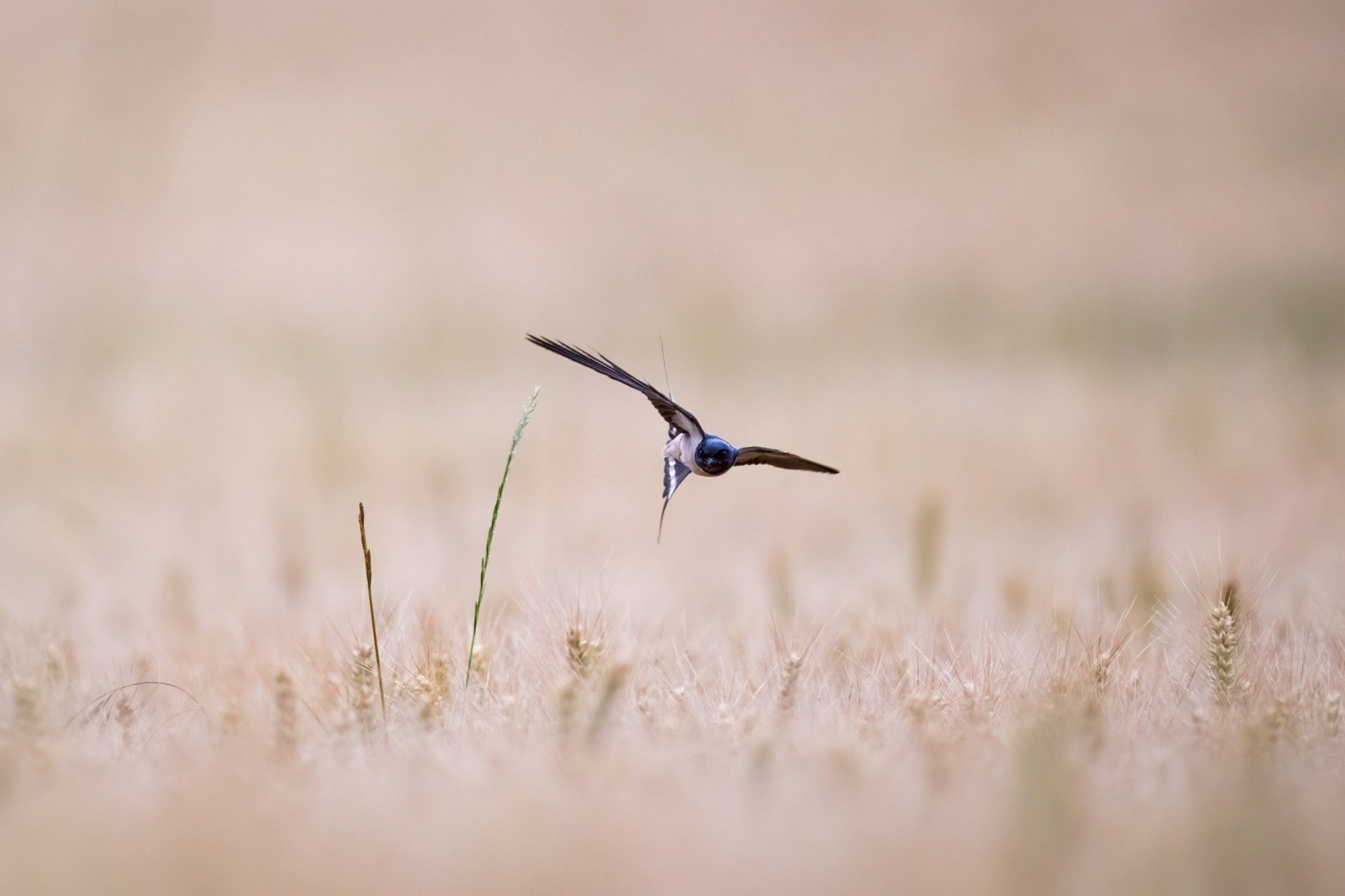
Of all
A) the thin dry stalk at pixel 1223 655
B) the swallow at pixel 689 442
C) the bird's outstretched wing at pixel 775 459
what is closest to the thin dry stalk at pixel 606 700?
the swallow at pixel 689 442

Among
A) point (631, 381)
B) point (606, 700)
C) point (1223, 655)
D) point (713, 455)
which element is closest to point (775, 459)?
point (713, 455)

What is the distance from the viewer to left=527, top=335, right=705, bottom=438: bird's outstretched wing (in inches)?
49.2

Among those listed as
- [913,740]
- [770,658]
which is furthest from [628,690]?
[913,740]

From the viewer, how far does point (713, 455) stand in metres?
1.32

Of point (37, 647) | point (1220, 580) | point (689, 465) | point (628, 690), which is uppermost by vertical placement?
point (689, 465)

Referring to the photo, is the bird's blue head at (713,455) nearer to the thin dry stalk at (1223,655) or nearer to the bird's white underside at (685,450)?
the bird's white underside at (685,450)

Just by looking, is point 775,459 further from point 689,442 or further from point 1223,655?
point 1223,655

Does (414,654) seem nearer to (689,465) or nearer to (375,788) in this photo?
(689,465)

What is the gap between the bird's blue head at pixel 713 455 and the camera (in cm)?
132

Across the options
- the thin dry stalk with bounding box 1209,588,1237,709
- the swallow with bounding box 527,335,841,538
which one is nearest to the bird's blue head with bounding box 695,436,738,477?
Result: the swallow with bounding box 527,335,841,538

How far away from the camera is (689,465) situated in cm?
136

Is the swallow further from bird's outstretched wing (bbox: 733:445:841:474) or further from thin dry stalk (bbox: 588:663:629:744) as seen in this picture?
thin dry stalk (bbox: 588:663:629:744)

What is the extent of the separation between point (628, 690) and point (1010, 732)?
50cm

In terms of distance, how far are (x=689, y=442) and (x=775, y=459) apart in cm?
12
